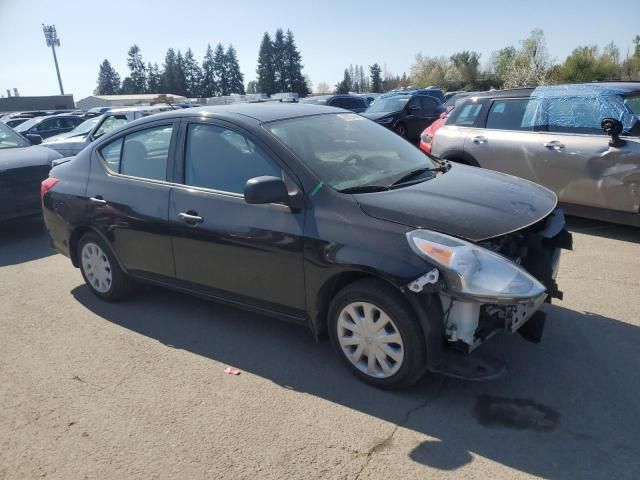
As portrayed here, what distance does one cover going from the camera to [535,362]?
3592 mm

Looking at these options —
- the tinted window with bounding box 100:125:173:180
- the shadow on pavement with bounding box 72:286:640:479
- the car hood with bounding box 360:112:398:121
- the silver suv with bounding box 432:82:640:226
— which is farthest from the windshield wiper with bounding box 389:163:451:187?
the car hood with bounding box 360:112:398:121

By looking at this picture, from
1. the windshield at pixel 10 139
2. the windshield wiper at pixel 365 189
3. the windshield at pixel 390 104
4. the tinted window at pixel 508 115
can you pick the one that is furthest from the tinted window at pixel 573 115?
the windshield at pixel 390 104

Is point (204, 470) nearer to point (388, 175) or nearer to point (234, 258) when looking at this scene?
point (234, 258)

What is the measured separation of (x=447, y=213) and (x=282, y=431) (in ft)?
5.24

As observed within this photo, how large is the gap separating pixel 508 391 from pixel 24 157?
7412mm

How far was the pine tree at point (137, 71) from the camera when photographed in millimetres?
118688

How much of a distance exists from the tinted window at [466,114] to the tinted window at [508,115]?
225 mm

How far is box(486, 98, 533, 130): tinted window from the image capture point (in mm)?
7035

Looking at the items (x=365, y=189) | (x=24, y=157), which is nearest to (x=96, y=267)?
(x=365, y=189)

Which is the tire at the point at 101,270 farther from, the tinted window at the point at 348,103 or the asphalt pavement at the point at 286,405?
the tinted window at the point at 348,103

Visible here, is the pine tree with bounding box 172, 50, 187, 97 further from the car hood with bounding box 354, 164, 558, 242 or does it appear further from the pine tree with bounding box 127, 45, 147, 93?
the car hood with bounding box 354, 164, 558, 242

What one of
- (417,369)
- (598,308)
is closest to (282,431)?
(417,369)

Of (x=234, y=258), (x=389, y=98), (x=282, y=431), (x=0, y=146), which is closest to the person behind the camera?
(x=282, y=431)

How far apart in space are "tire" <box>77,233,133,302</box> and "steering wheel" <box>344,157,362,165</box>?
2.33 m
